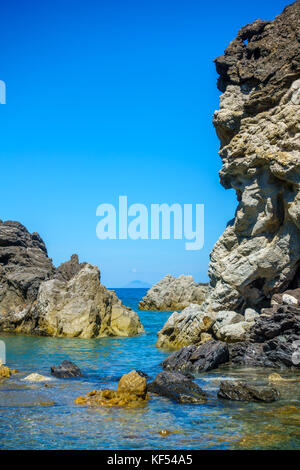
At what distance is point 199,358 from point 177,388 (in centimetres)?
634

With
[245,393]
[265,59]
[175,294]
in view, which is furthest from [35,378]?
[175,294]

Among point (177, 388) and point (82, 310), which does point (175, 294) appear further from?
point (177, 388)

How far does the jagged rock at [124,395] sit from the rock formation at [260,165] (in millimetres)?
12897

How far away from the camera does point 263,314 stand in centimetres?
2575

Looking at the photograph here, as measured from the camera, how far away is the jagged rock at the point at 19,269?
45938mm

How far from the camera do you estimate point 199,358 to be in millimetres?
23953

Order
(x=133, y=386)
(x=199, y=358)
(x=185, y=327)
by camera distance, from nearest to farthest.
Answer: (x=133, y=386)
(x=199, y=358)
(x=185, y=327)

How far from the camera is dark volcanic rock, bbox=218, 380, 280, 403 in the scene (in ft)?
53.8

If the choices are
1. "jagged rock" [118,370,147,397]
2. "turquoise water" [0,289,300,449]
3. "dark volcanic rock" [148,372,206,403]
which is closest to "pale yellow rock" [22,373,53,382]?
"turquoise water" [0,289,300,449]

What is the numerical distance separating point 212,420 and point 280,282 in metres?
15.5

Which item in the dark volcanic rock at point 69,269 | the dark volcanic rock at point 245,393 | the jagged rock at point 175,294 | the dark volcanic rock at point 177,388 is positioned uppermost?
the dark volcanic rock at point 69,269

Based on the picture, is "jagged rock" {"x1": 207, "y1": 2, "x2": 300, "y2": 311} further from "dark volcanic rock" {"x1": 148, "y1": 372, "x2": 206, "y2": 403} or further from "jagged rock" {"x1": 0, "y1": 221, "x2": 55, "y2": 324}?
"jagged rock" {"x1": 0, "y1": 221, "x2": 55, "y2": 324}

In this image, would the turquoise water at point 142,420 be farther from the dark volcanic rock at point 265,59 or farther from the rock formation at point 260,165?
the dark volcanic rock at point 265,59

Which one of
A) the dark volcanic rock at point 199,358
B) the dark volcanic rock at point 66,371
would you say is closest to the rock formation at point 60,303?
the dark volcanic rock at point 66,371
